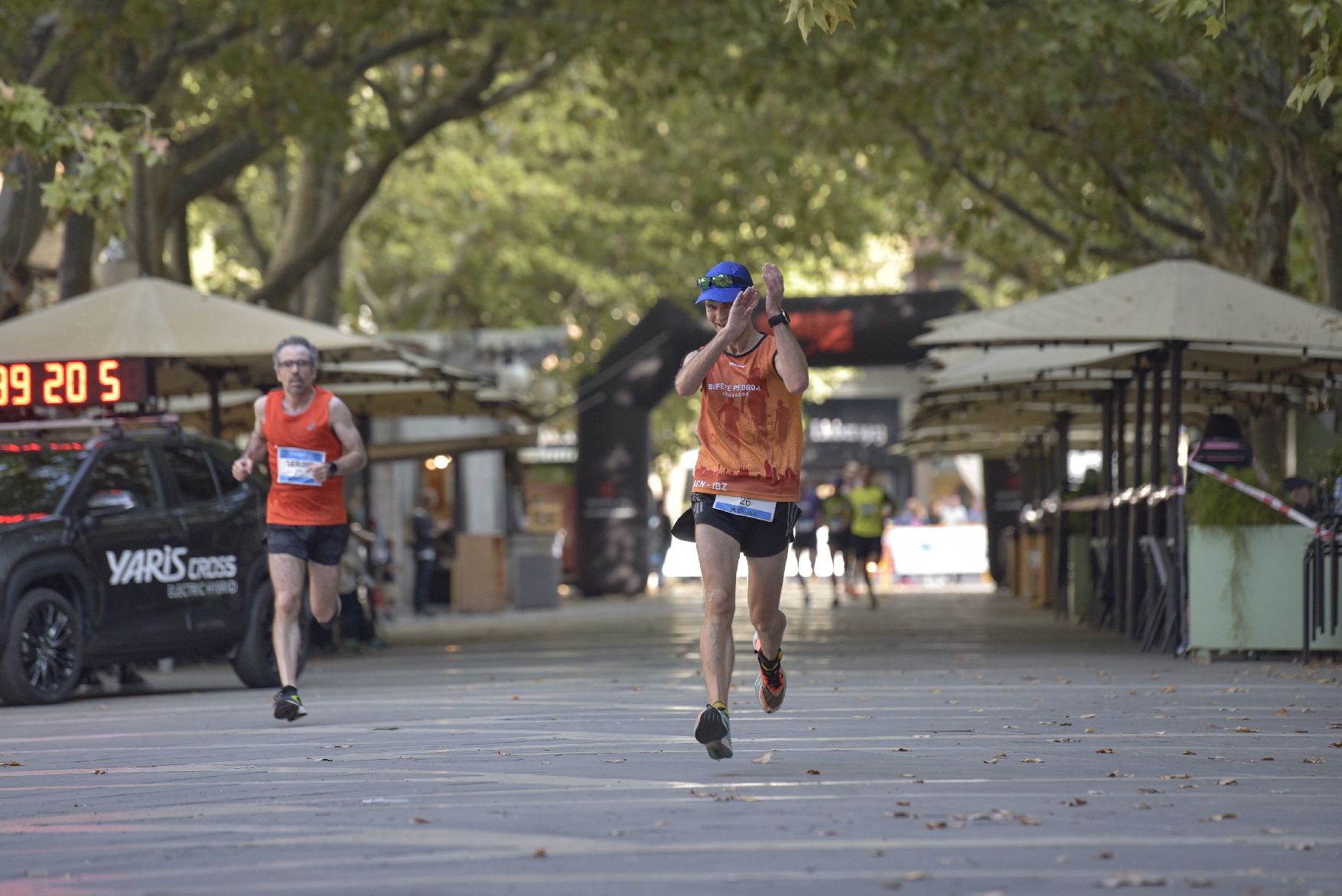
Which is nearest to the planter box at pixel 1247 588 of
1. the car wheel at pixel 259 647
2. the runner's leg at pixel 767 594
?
the car wheel at pixel 259 647

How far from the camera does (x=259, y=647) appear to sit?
643 inches

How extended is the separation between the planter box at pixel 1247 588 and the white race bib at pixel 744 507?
337 inches

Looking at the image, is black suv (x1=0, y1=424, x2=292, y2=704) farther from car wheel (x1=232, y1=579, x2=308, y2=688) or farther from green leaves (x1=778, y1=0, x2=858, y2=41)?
green leaves (x1=778, y1=0, x2=858, y2=41)

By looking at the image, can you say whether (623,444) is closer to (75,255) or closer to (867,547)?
(867,547)

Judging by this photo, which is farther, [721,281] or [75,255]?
[75,255]

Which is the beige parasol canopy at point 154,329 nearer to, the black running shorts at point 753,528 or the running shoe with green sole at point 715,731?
the black running shorts at point 753,528

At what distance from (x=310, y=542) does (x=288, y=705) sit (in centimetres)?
93

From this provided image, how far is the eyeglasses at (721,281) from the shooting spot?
9.25 meters

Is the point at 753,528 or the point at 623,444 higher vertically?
the point at 623,444

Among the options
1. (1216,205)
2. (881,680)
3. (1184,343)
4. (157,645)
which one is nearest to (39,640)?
(157,645)

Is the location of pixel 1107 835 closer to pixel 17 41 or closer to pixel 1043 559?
pixel 17 41

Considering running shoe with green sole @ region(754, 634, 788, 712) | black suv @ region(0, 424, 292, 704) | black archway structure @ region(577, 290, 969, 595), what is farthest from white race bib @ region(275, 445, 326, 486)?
black archway structure @ region(577, 290, 969, 595)

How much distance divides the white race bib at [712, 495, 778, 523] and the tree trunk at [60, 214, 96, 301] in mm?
13760

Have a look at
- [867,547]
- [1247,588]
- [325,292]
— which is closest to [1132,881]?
[1247,588]
